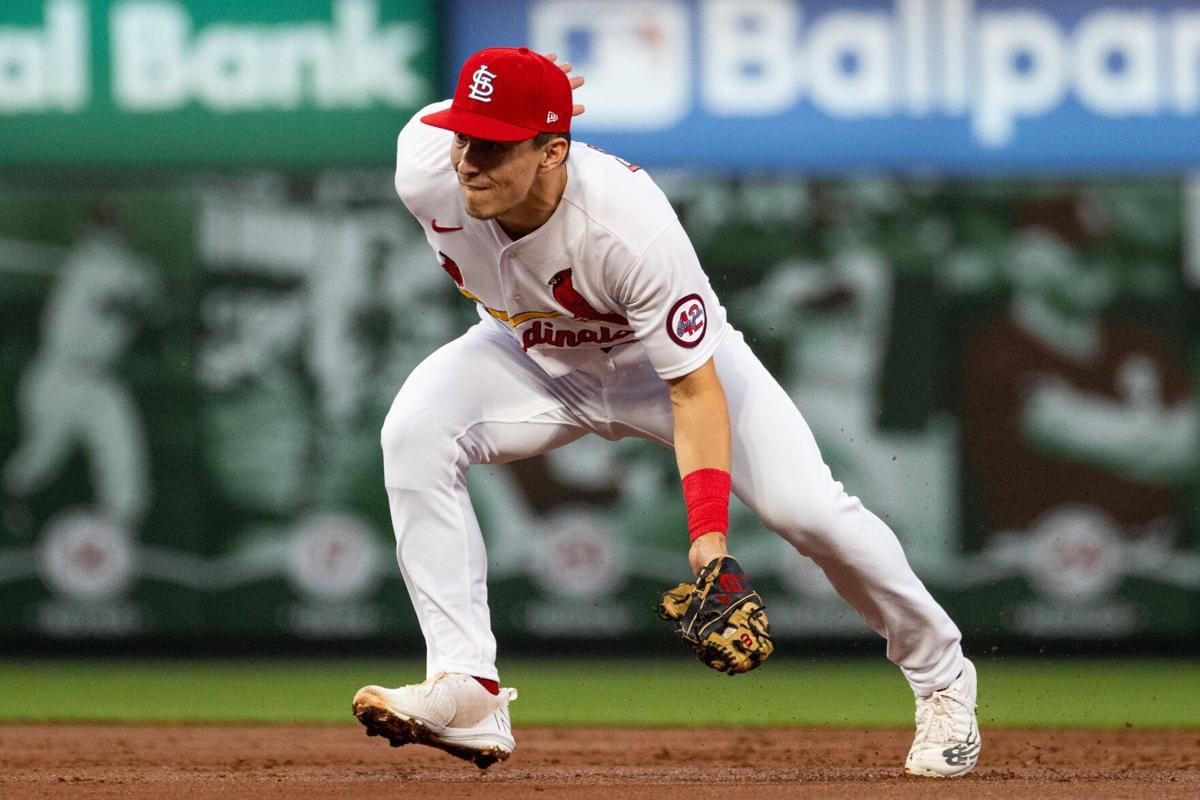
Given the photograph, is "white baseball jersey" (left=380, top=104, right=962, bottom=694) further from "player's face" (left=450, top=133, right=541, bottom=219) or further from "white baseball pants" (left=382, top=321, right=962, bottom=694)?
"player's face" (left=450, top=133, right=541, bottom=219)

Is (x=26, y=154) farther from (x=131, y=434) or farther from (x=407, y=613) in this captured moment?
(x=407, y=613)

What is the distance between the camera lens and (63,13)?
372 inches

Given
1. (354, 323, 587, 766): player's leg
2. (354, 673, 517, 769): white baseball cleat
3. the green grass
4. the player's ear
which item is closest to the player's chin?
the player's ear

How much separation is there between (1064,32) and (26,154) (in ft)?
17.2

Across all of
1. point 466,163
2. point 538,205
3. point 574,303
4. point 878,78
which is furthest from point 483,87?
point 878,78

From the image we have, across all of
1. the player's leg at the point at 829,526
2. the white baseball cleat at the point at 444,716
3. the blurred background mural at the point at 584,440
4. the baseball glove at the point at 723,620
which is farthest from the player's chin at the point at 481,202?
the blurred background mural at the point at 584,440

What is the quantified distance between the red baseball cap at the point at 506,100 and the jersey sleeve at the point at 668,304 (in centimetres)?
34

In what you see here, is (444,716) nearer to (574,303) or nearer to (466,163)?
(574,303)

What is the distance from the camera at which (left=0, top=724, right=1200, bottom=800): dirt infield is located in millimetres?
4266

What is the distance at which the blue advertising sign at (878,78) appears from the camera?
9.41m

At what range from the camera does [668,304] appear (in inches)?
158

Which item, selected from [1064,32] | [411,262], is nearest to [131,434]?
[411,262]

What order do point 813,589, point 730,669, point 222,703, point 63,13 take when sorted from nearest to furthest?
1. point 730,669
2. point 222,703
3. point 813,589
4. point 63,13

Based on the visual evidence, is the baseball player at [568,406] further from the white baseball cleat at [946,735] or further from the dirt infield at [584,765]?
the dirt infield at [584,765]
